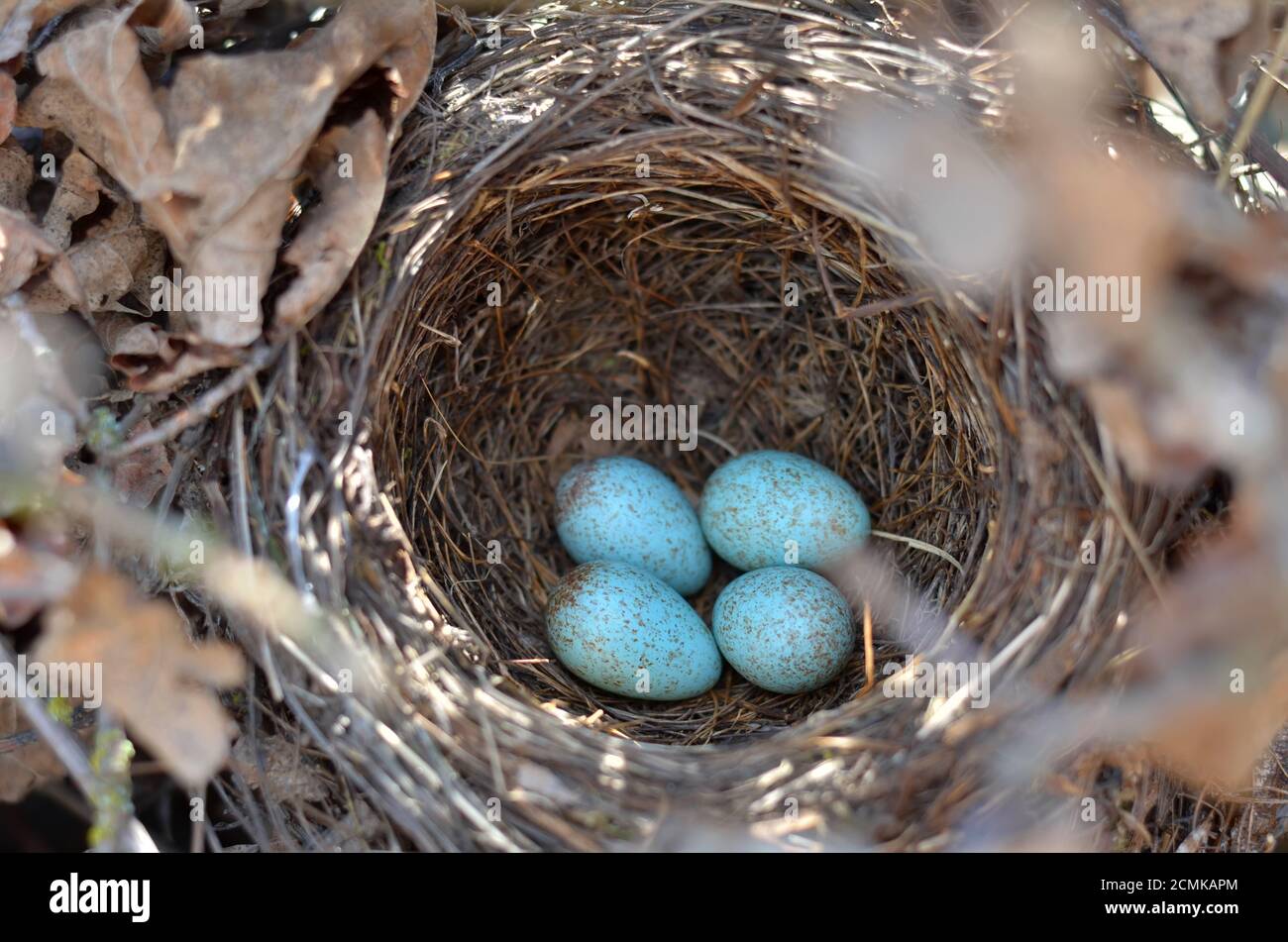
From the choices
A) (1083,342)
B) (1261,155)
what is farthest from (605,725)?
(1261,155)

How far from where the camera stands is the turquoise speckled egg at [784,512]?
6.48 ft

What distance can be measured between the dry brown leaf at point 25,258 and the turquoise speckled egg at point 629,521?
37.4 inches

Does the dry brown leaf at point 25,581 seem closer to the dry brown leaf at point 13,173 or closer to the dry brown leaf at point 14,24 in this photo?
the dry brown leaf at point 13,173

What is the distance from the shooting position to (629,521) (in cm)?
203

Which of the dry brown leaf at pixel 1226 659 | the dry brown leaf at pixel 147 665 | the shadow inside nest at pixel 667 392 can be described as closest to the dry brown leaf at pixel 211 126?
the shadow inside nest at pixel 667 392

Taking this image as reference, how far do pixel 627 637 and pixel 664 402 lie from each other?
0.60 metres

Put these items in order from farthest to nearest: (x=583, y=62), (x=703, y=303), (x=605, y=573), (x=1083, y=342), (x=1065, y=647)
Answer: (x=703, y=303), (x=605, y=573), (x=583, y=62), (x=1065, y=647), (x=1083, y=342)

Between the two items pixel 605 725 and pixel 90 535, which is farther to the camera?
pixel 605 725

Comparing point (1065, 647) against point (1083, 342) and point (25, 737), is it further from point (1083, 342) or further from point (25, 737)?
point (25, 737)

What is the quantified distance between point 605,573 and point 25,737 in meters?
0.97

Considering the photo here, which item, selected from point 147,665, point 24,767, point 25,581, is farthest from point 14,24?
point 24,767

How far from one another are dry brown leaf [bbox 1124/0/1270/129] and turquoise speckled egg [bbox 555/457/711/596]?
1.14 meters

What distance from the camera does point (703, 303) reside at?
7.00 feet

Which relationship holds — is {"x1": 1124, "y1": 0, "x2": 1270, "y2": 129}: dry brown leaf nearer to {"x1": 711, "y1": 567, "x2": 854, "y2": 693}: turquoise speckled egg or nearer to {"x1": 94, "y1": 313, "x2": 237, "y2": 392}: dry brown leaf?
{"x1": 711, "y1": 567, "x2": 854, "y2": 693}: turquoise speckled egg
